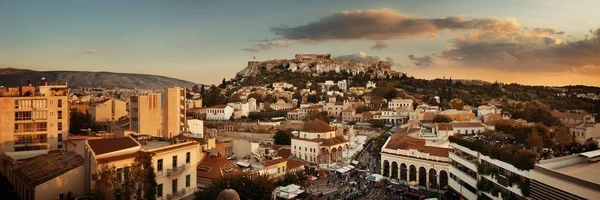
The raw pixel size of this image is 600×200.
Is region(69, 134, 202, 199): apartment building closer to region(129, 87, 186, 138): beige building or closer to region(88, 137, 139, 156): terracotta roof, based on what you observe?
region(88, 137, 139, 156): terracotta roof

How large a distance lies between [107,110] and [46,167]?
1299 inches

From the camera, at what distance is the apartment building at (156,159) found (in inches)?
560

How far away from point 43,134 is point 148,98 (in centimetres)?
794

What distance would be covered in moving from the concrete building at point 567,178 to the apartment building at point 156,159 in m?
12.1

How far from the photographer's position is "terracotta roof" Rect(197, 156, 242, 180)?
2079cm

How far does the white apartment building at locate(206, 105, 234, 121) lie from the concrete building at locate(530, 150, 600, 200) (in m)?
53.8

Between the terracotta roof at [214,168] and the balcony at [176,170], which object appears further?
the terracotta roof at [214,168]

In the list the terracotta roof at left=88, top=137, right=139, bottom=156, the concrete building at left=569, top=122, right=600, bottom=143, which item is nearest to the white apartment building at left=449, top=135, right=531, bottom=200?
the terracotta roof at left=88, top=137, right=139, bottom=156

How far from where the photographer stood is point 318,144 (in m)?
35.6

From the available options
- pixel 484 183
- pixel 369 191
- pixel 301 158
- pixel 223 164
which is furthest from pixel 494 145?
pixel 301 158

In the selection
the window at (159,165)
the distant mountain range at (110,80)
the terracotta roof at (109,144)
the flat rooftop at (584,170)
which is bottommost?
the window at (159,165)

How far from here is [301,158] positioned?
36750 mm

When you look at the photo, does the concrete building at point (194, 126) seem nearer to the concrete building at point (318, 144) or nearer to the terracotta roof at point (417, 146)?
the concrete building at point (318, 144)

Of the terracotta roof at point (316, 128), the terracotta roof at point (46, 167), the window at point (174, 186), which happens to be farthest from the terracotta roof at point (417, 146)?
the terracotta roof at point (46, 167)
